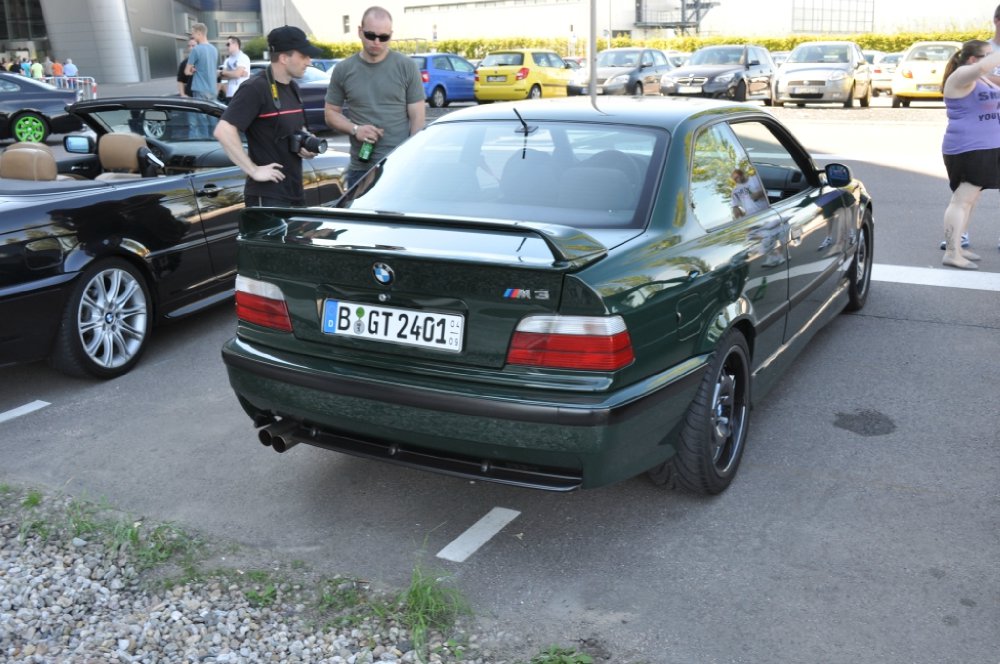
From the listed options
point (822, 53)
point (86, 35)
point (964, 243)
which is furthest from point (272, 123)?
point (86, 35)

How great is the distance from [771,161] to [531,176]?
1579mm

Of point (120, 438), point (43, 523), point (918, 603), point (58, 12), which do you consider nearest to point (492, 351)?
point (918, 603)

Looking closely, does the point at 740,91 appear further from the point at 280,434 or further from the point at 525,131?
the point at 280,434

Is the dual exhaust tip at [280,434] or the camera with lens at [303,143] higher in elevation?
the camera with lens at [303,143]

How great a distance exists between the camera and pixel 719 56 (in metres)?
24.0

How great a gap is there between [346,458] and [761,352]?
1.80 meters

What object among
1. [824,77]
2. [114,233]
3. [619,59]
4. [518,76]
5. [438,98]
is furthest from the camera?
[438,98]

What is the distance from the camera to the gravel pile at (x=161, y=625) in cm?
283

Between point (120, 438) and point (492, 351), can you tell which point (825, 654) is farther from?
point (120, 438)

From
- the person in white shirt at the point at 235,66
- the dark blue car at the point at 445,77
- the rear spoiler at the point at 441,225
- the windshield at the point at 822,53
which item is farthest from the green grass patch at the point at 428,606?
the dark blue car at the point at 445,77

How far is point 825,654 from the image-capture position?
2.83m

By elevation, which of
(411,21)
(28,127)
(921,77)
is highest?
(411,21)

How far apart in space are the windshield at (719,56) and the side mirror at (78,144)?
767 inches

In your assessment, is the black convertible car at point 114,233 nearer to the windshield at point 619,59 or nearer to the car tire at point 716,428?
the car tire at point 716,428
